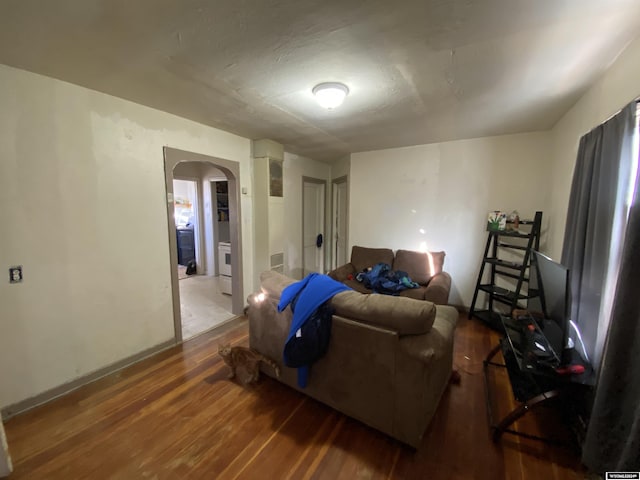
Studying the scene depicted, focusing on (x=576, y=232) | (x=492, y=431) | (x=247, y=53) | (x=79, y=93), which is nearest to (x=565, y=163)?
(x=576, y=232)

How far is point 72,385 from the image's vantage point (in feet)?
6.72

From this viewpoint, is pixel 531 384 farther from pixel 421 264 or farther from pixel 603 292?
pixel 421 264

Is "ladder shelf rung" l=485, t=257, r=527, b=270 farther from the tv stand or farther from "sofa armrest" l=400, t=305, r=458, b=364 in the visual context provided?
"sofa armrest" l=400, t=305, r=458, b=364

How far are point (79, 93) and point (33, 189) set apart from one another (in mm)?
794

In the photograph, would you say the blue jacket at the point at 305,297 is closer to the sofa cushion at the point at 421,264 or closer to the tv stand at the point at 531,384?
the tv stand at the point at 531,384

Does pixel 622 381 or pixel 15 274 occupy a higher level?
pixel 15 274

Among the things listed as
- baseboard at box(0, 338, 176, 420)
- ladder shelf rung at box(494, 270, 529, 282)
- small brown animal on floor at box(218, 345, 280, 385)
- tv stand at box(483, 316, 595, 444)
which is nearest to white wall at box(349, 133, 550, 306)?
ladder shelf rung at box(494, 270, 529, 282)

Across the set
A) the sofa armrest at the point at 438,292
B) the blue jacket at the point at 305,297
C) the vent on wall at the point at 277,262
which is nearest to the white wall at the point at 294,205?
the vent on wall at the point at 277,262

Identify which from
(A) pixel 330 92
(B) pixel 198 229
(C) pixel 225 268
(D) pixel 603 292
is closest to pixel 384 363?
(D) pixel 603 292

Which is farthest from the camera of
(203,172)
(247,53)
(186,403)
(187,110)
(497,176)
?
(203,172)

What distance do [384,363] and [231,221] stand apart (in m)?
2.56

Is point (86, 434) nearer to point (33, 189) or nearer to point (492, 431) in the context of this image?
point (33, 189)

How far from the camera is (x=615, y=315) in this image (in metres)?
1.25

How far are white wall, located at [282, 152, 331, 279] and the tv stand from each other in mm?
3171
